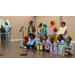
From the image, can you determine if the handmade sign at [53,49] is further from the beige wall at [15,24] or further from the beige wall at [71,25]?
the beige wall at [15,24]

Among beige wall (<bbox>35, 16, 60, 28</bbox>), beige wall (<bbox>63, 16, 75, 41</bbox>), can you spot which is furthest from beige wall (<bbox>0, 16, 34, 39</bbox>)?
beige wall (<bbox>63, 16, 75, 41</bbox>)

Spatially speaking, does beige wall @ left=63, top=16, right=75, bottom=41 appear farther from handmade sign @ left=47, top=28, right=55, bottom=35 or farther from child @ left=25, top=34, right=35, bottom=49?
handmade sign @ left=47, top=28, right=55, bottom=35

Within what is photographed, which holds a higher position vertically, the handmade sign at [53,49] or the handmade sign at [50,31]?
the handmade sign at [50,31]

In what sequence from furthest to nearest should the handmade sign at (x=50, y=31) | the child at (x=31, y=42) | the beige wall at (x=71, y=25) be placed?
the beige wall at (x=71, y=25), the child at (x=31, y=42), the handmade sign at (x=50, y=31)

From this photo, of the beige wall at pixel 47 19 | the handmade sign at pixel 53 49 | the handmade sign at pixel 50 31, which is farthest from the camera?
the beige wall at pixel 47 19

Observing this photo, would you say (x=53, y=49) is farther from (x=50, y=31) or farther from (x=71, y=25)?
(x=71, y=25)

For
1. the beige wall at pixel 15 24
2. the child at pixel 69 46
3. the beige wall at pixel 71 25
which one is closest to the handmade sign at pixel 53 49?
the child at pixel 69 46

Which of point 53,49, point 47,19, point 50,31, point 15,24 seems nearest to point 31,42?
point 50,31

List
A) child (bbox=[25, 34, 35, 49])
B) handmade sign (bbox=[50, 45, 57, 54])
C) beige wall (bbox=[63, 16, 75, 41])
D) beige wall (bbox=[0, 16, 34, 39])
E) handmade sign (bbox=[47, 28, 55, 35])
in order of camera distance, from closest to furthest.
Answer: handmade sign (bbox=[50, 45, 57, 54]) < handmade sign (bbox=[47, 28, 55, 35]) < child (bbox=[25, 34, 35, 49]) < beige wall (bbox=[63, 16, 75, 41]) < beige wall (bbox=[0, 16, 34, 39])

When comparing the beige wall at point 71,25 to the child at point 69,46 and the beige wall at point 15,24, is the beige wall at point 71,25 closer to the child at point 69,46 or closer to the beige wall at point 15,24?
the child at point 69,46

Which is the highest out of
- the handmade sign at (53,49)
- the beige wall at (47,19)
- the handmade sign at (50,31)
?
the beige wall at (47,19)

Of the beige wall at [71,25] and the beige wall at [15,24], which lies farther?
the beige wall at [15,24]

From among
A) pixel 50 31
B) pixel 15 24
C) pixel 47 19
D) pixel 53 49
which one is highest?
pixel 47 19

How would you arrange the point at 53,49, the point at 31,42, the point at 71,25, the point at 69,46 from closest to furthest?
the point at 69,46 < the point at 53,49 < the point at 31,42 < the point at 71,25
